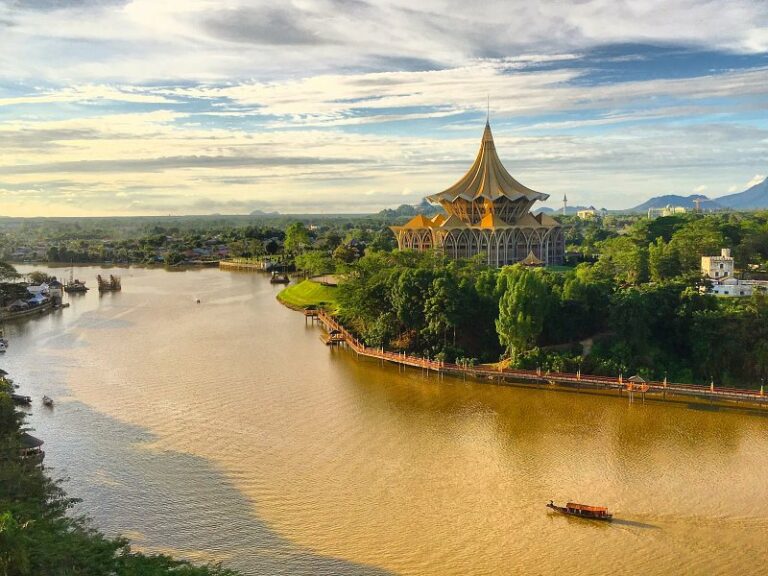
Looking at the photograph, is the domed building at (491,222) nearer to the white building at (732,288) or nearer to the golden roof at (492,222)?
the golden roof at (492,222)

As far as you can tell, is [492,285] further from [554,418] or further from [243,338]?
[243,338]

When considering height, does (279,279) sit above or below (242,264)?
below

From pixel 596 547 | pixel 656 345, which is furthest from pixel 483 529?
pixel 656 345

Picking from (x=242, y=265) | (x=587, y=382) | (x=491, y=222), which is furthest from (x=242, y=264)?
(x=587, y=382)

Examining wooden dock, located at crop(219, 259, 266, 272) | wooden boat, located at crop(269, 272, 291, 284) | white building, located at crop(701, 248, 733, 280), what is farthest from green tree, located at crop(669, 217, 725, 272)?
wooden dock, located at crop(219, 259, 266, 272)

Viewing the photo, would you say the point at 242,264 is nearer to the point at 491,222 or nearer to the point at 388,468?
the point at 491,222

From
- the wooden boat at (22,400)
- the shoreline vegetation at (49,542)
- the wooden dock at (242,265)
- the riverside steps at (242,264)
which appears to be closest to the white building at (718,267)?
the shoreline vegetation at (49,542)

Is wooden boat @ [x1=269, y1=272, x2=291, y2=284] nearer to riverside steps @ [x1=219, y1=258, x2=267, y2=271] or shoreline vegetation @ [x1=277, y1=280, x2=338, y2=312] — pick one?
shoreline vegetation @ [x1=277, y1=280, x2=338, y2=312]
